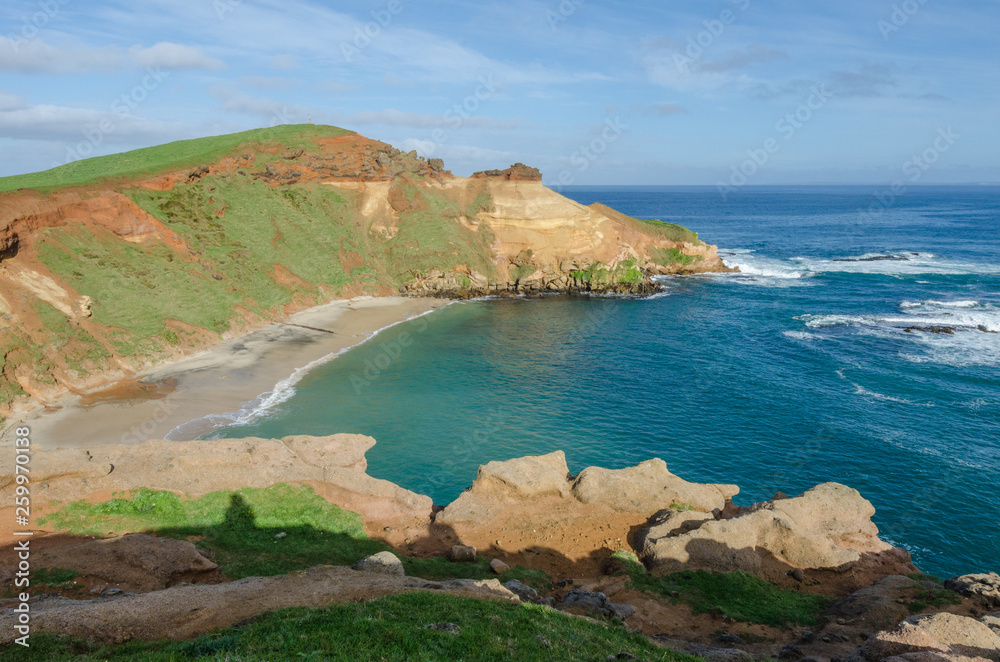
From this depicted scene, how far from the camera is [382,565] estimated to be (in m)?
21.2

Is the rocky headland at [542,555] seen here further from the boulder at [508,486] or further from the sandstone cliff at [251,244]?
the sandstone cliff at [251,244]

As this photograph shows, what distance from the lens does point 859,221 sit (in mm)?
184375

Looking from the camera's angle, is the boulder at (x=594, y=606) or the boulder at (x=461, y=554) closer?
the boulder at (x=594, y=606)

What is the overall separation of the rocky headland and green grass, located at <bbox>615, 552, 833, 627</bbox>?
18 centimetres

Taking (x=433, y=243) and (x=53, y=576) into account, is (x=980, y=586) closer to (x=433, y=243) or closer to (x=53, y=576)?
(x=53, y=576)

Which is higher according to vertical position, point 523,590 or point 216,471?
point 216,471

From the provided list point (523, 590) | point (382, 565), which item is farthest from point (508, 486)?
point (382, 565)

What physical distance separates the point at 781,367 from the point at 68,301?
2549 inches

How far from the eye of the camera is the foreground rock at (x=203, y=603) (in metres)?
13.4

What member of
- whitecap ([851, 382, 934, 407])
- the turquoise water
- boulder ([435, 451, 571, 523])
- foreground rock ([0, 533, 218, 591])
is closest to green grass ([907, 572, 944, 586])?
the turquoise water

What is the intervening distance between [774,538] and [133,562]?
84.6 feet

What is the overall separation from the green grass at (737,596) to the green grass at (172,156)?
77.5 metres

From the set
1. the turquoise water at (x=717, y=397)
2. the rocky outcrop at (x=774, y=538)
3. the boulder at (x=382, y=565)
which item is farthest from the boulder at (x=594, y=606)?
the turquoise water at (x=717, y=397)

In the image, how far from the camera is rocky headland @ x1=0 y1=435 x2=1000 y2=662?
15.4 metres
